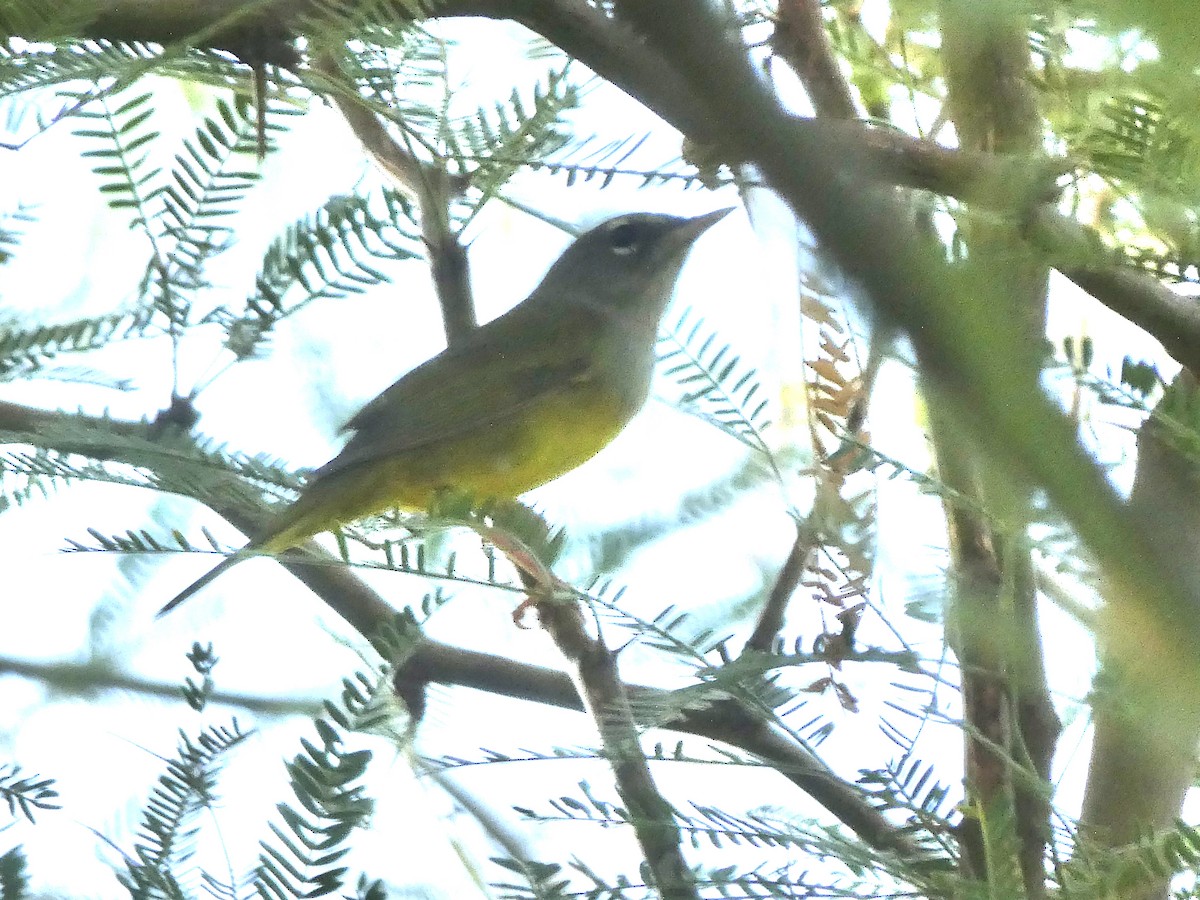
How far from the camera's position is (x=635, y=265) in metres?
3.62

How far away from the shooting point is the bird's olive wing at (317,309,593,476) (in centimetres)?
288

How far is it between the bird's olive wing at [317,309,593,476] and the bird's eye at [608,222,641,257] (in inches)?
17.3

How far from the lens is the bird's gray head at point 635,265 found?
3.50 metres

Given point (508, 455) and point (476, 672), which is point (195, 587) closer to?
point (476, 672)

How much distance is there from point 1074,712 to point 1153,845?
48 cm

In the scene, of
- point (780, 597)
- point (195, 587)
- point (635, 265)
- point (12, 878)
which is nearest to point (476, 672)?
A: point (195, 587)

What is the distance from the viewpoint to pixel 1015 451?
1.22ft

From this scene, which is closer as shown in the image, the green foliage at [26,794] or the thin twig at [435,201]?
the green foliage at [26,794]

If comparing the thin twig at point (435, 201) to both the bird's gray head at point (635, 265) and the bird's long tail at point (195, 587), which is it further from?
the bird's gray head at point (635, 265)

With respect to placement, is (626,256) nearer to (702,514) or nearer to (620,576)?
(702,514)

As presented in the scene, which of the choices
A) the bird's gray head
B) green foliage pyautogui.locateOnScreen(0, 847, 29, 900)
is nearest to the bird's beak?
the bird's gray head

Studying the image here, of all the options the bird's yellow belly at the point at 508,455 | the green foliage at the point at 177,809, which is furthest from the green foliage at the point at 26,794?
the bird's yellow belly at the point at 508,455

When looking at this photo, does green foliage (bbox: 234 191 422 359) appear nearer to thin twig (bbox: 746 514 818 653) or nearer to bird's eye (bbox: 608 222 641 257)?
thin twig (bbox: 746 514 818 653)

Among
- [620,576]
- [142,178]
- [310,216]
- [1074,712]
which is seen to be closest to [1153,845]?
[1074,712]
